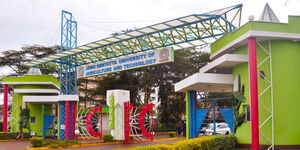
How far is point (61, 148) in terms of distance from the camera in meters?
20.4

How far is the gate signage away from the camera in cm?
2108

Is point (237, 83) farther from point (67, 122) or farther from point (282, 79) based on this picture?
point (67, 122)

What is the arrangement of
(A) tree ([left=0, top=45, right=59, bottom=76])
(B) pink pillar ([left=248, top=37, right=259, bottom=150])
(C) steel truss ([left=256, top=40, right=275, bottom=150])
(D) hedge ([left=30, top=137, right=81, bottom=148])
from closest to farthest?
(B) pink pillar ([left=248, top=37, right=259, bottom=150]) → (C) steel truss ([left=256, top=40, right=275, bottom=150]) → (D) hedge ([left=30, top=137, right=81, bottom=148]) → (A) tree ([left=0, top=45, right=59, bottom=76])

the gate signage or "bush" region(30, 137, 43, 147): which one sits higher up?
the gate signage

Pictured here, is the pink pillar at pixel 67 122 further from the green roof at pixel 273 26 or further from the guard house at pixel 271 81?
the green roof at pixel 273 26

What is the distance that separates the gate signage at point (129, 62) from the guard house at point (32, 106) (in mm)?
6136

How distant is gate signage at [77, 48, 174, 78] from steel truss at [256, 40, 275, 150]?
708cm

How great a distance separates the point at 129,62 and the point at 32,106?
13.7 meters

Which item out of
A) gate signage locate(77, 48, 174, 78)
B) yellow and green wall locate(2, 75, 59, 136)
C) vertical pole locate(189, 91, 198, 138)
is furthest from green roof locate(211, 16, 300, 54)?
yellow and green wall locate(2, 75, 59, 136)

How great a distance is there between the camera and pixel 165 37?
71.1ft

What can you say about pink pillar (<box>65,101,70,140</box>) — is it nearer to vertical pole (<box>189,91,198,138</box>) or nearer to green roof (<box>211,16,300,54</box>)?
vertical pole (<box>189,91,198,138</box>)

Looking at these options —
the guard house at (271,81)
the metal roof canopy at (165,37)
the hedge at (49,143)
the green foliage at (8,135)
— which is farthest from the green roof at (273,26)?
the green foliage at (8,135)

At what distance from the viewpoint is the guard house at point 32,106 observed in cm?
3097

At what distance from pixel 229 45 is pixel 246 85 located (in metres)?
2.00
